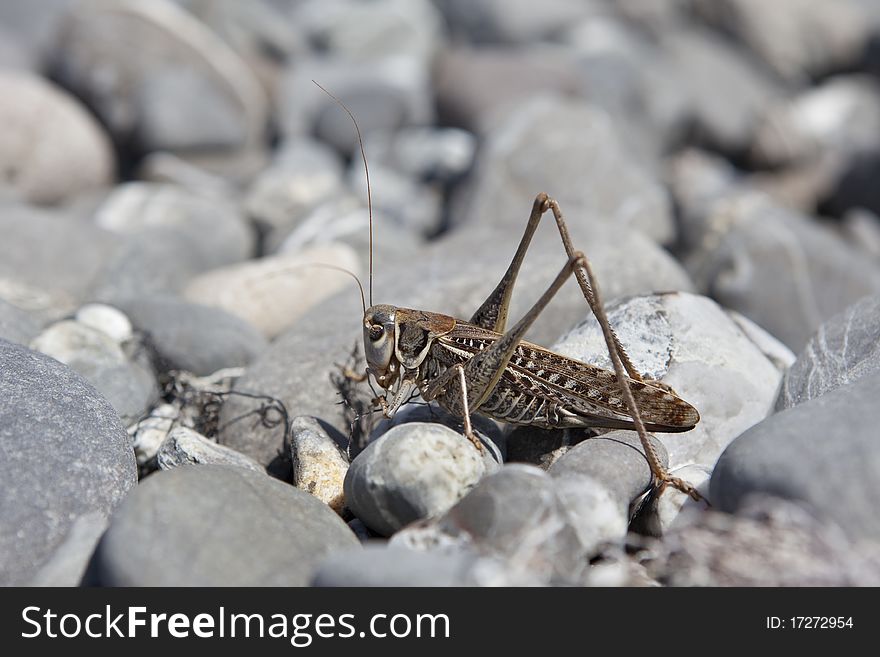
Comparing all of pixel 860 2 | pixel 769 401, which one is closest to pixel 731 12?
pixel 860 2

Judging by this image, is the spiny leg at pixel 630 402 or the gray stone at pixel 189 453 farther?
the gray stone at pixel 189 453

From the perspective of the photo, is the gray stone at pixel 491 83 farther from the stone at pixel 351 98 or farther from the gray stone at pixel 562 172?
the gray stone at pixel 562 172

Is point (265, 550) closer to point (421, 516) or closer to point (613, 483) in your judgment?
point (421, 516)

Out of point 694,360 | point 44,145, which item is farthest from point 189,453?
point 44,145

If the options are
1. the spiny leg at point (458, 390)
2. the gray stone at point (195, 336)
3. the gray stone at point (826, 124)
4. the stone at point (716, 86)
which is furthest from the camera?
the stone at point (716, 86)

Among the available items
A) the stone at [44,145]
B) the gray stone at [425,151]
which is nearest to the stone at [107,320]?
the stone at [44,145]

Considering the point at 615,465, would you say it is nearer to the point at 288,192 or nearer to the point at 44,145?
the point at 288,192

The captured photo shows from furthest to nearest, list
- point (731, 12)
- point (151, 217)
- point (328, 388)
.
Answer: point (731, 12) → point (151, 217) → point (328, 388)
